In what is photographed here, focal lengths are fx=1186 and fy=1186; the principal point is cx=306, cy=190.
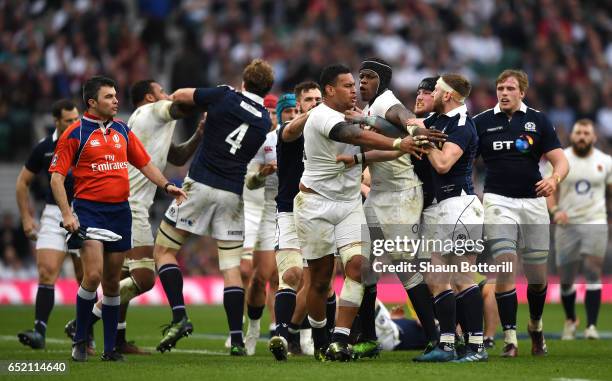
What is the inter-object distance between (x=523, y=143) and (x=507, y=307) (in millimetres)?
1720

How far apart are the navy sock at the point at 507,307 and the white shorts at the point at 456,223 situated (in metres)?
1.23

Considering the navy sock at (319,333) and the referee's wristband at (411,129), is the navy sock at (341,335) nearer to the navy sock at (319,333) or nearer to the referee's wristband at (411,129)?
the navy sock at (319,333)

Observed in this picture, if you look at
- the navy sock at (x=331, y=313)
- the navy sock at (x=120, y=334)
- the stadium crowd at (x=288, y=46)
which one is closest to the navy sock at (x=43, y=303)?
the navy sock at (x=120, y=334)

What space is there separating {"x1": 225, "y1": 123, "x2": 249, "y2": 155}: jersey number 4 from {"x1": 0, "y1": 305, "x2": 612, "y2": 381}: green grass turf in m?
2.18

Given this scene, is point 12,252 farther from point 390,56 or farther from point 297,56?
point 390,56

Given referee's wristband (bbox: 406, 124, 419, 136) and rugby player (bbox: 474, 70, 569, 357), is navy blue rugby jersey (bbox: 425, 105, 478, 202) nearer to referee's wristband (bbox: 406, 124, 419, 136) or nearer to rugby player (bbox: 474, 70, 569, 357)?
referee's wristband (bbox: 406, 124, 419, 136)

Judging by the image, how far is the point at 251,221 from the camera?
1441 centimetres

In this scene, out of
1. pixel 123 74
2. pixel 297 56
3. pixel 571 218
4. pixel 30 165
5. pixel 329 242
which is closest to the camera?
pixel 329 242

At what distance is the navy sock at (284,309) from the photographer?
11711mm

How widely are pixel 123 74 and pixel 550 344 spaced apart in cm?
1404

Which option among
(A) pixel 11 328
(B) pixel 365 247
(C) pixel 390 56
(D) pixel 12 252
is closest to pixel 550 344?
(B) pixel 365 247

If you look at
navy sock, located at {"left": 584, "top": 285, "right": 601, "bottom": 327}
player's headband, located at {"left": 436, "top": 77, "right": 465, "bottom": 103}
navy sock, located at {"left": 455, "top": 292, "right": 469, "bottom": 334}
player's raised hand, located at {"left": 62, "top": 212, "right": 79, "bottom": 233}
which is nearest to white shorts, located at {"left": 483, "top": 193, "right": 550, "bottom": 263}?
navy sock, located at {"left": 455, "top": 292, "right": 469, "bottom": 334}

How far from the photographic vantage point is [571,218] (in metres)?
16.4

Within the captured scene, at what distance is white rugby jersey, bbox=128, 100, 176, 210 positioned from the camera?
13062 millimetres
